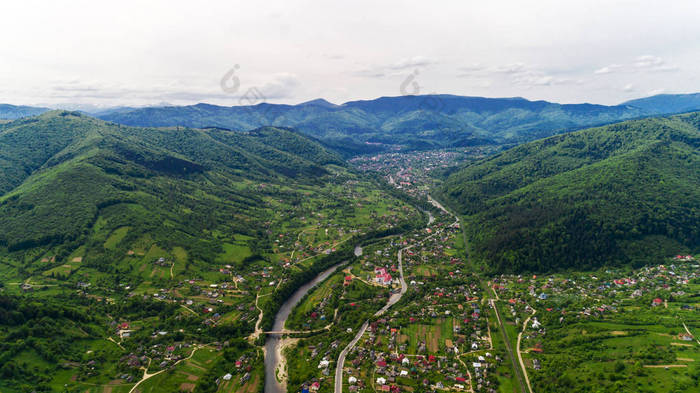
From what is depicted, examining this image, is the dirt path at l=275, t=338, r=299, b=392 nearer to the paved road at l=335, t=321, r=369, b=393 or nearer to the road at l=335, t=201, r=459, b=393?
the paved road at l=335, t=321, r=369, b=393

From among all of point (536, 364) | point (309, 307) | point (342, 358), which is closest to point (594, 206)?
point (536, 364)

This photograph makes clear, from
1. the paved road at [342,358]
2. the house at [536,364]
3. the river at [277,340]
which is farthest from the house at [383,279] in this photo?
the house at [536,364]

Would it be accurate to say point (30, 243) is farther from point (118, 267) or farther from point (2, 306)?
point (2, 306)

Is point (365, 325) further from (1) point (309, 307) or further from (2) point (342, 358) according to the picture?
(1) point (309, 307)

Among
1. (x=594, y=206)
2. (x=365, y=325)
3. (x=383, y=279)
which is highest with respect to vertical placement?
(x=594, y=206)

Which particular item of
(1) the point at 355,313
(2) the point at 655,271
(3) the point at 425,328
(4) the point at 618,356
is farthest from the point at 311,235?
(2) the point at 655,271

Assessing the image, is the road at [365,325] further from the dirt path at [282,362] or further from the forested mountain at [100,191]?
the forested mountain at [100,191]
